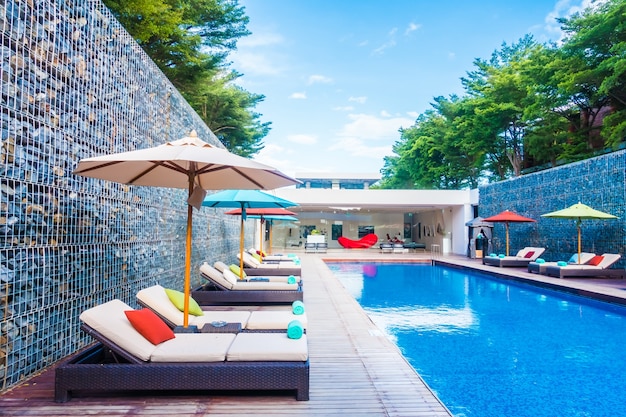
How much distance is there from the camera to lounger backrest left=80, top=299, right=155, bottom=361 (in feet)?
Result: 10.4

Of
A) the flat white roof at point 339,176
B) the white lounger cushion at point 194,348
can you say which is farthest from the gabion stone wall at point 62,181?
the flat white roof at point 339,176

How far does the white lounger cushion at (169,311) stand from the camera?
14.1 feet

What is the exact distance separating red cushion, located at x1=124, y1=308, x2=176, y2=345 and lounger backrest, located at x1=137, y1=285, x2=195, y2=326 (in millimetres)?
676

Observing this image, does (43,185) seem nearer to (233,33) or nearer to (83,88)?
(83,88)

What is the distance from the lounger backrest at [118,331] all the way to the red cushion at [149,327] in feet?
0.11

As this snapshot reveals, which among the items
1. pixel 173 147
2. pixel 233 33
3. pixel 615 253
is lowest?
pixel 615 253

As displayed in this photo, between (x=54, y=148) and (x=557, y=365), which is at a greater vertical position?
(x=54, y=148)

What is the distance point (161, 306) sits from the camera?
14.2 feet

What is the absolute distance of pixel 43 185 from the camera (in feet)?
12.1

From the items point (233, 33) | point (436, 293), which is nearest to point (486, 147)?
point (233, 33)

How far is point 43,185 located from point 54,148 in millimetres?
368

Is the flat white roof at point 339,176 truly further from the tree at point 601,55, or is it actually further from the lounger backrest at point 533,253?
the lounger backrest at point 533,253

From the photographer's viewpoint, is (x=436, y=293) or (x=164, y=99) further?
(x=436, y=293)

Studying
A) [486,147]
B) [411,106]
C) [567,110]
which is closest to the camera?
[567,110]
